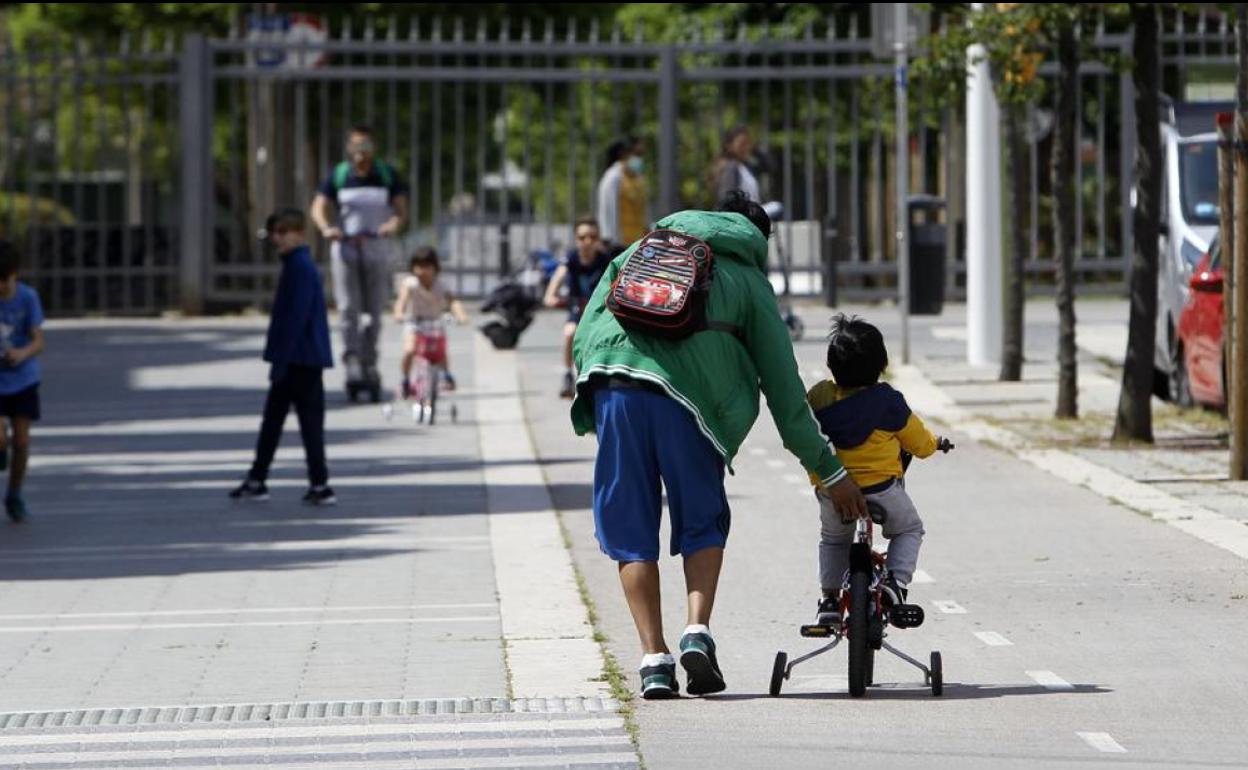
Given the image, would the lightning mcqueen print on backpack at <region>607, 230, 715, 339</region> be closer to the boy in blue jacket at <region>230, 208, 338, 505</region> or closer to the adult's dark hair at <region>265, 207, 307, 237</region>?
the boy in blue jacket at <region>230, 208, 338, 505</region>

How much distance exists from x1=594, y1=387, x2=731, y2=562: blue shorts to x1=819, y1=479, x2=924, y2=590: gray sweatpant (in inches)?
14.4

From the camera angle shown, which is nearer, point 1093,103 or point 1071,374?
point 1071,374

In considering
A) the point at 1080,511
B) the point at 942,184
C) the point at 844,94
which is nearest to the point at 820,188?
the point at 844,94

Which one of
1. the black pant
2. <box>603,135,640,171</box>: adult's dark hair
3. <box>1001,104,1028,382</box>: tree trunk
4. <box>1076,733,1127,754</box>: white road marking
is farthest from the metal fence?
<box>1076,733,1127,754</box>: white road marking

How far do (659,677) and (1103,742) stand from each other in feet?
4.60

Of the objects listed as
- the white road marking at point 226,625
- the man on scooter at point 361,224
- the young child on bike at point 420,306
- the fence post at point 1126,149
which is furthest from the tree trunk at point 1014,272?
the white road marking at point 226,625

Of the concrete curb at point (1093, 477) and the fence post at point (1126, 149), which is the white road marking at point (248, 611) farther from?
the fence post at point (1126, 149)

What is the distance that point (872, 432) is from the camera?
28.8 ft

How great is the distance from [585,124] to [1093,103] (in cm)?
2151

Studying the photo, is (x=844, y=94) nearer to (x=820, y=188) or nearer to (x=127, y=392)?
(x=820, y=188)

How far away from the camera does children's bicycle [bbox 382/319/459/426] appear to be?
19172mm

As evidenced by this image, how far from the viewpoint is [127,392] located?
72.0 ft

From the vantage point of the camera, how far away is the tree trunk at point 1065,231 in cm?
1770

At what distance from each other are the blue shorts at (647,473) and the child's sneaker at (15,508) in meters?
6.19
